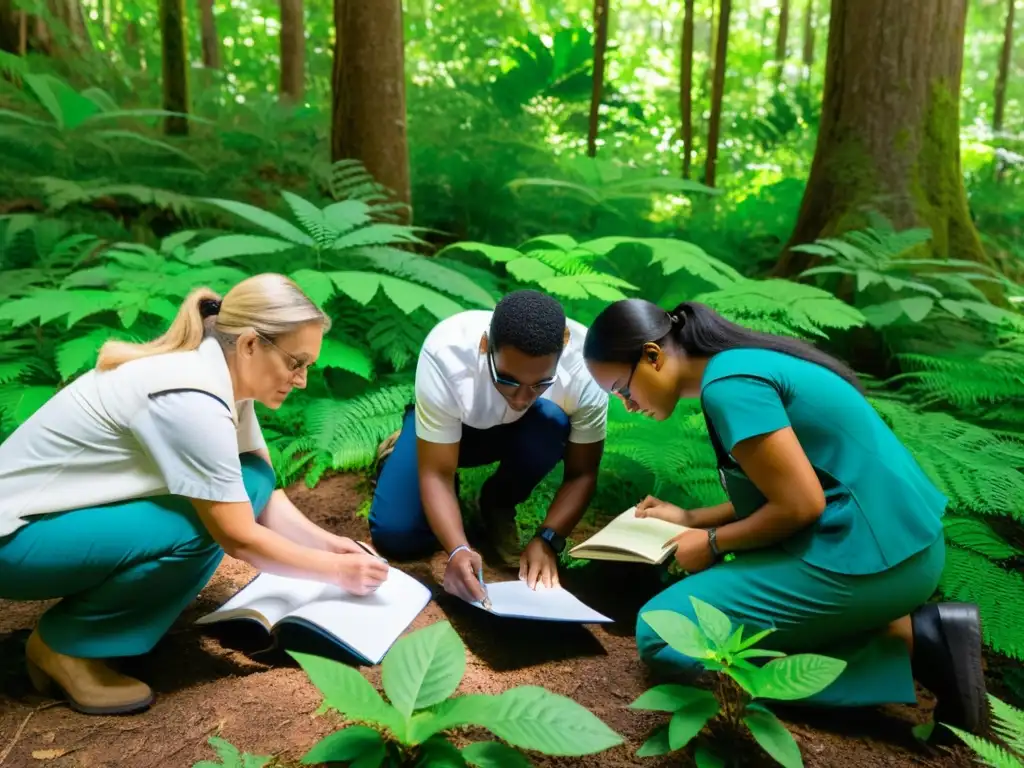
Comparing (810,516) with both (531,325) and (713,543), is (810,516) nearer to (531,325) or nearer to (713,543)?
(713,543)

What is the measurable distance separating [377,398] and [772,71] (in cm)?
966

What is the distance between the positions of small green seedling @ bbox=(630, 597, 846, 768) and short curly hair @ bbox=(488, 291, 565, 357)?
795 mm

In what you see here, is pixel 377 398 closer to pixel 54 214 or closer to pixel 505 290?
pixel 505 290

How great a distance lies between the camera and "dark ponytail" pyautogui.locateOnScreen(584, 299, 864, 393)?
1.99 m

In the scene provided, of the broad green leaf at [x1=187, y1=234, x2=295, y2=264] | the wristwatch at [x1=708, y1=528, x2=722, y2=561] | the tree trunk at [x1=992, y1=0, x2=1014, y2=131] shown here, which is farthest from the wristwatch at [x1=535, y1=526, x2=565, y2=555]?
the tree trunk at [x1=992, y1=0, x2=1014, y2=131]

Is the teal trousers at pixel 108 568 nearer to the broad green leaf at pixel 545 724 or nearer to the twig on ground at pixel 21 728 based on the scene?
the twig on ground at pixel 21 728

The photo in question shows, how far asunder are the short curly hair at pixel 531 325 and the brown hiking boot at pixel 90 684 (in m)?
1.31

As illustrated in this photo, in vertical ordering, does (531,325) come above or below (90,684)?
above

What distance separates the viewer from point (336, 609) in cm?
206

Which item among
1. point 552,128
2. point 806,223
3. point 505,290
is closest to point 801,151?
point 552,128

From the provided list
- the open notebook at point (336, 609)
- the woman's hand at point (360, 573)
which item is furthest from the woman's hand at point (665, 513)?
the woman's hand at point (360, 573)

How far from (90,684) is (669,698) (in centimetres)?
141

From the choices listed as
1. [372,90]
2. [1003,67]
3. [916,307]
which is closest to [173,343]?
[372,90]

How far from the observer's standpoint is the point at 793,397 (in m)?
1.92
